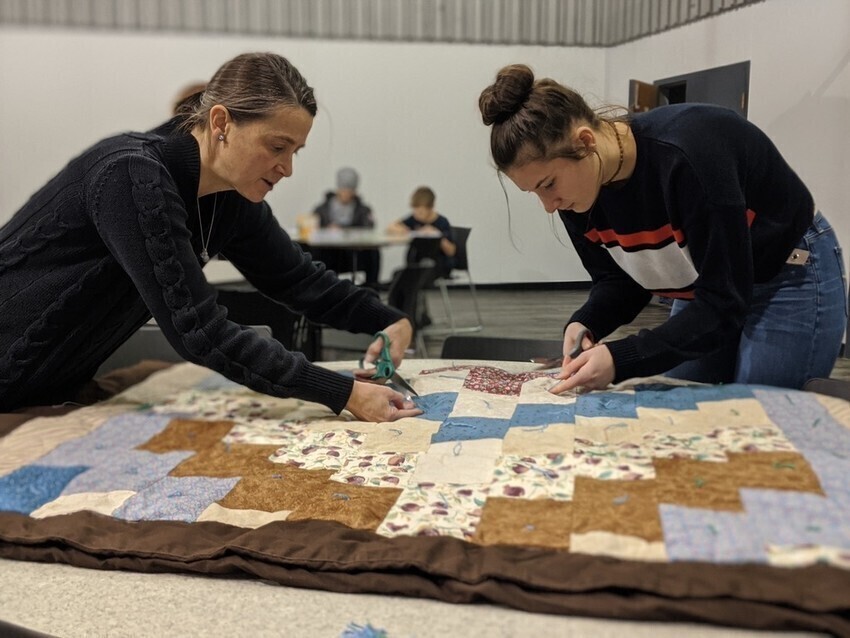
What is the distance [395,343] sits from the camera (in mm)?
1491

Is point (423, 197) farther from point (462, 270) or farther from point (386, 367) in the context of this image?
point (386, 367)

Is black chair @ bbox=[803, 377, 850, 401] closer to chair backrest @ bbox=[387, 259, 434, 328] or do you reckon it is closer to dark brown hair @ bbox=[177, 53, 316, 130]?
chair backrest @ bbox=[387, 259, 434, 328]

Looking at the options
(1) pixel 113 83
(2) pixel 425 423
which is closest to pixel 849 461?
(2) pixel 425 423

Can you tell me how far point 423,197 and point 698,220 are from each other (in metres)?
0.71

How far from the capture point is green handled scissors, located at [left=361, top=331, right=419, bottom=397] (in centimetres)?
140

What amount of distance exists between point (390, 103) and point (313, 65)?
0.18m

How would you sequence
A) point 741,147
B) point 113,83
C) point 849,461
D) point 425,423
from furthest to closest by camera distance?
point 113,83 → point 425,423 → point 741,147 → point 849,461

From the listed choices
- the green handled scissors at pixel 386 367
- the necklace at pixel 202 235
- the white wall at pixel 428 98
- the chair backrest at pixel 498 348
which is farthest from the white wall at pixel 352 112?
the necklace at pixel 202 235

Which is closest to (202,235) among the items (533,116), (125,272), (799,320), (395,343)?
(125,272)

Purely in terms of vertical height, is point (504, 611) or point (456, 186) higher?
point (456, 186)

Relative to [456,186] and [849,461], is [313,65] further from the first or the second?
[849,461]

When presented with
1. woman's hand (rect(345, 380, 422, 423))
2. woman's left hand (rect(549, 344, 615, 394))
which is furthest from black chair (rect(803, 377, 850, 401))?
woman's hand (rect(345, 380, 422, 423))

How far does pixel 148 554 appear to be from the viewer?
917 millimetres

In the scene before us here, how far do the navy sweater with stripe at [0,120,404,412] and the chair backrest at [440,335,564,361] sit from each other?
35cm
